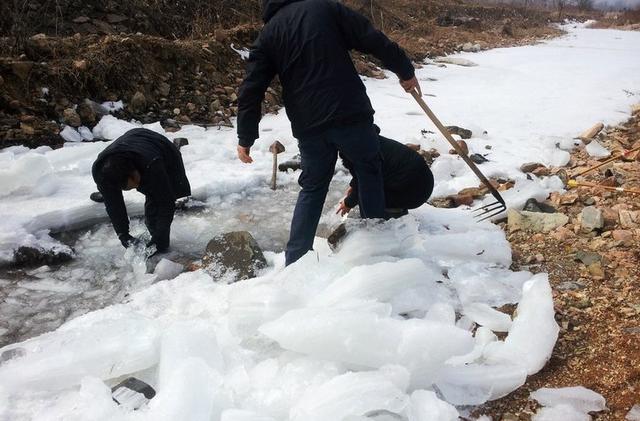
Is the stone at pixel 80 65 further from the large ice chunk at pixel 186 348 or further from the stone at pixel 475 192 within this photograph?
the large ice chunk at pixel 186 348

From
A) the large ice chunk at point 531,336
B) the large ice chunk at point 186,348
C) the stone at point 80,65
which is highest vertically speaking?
the stone at point 80,65

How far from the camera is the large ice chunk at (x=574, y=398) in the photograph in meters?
1.52

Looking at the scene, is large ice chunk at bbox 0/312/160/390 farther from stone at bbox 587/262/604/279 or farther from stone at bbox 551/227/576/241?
stone at bbox 551/227/576/241

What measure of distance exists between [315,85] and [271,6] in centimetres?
42

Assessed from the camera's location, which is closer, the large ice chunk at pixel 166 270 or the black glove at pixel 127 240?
the large ice chunk at pixel 166 270

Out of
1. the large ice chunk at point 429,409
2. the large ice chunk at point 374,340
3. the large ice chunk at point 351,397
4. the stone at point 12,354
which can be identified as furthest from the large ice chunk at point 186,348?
the large ice chunk at point 429,409

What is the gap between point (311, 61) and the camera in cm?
211

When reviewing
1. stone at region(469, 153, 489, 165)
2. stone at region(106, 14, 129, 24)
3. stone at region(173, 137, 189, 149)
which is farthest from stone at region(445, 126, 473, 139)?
stone at region(106, 14, 129, 24)

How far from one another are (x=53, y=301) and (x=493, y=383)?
2032 mm

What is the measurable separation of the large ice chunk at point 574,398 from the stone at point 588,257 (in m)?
0.96

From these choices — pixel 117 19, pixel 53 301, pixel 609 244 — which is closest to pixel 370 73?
pixel 117 19

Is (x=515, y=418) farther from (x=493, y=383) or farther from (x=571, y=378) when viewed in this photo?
(x=571, y=378)

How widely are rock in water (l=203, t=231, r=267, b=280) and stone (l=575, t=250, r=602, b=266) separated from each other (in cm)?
161

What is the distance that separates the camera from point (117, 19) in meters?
6.96
